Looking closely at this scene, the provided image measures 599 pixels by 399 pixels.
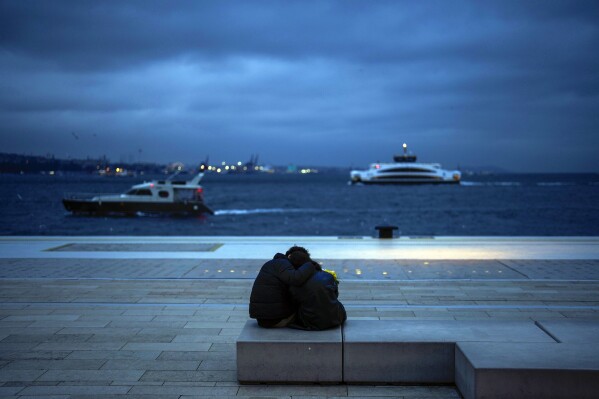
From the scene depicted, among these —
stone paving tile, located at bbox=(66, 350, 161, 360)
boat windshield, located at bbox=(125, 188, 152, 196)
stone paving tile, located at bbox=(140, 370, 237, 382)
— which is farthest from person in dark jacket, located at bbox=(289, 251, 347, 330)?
boat windshield, located at bbox=(125, 188, 152, 196)

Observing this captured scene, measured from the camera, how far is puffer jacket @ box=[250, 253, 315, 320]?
5.22 m

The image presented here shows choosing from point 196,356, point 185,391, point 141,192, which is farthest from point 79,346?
point 141,192

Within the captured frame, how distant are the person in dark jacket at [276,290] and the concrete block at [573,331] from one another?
2.24m

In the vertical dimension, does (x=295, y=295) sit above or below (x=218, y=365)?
above

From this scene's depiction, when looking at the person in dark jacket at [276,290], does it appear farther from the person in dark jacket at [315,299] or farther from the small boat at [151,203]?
the small boat at [151,203]

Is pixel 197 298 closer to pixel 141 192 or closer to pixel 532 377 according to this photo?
pixel 532 377

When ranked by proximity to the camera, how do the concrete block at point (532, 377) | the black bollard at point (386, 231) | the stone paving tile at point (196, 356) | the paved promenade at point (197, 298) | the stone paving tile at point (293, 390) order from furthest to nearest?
the black bollard at point (386, 231) → the stone paving tile at point (196, 356) → the paved promenade at point (197, 298) → the stone paving tile at point (293, 390) → the concrete block at point (532, 377)

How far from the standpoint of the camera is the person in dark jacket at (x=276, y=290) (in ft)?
17.1

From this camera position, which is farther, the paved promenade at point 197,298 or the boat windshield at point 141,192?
the boat windshield at point 141,192

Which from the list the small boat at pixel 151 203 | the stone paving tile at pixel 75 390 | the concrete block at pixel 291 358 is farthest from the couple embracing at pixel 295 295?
the small boat at pixel 151 203

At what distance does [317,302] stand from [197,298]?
12.9ft

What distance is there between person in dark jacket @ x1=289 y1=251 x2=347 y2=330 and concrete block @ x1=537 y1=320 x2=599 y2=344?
1.95 meters

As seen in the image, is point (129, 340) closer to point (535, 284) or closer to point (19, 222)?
point (535, 284)

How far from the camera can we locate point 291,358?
16.8ft
